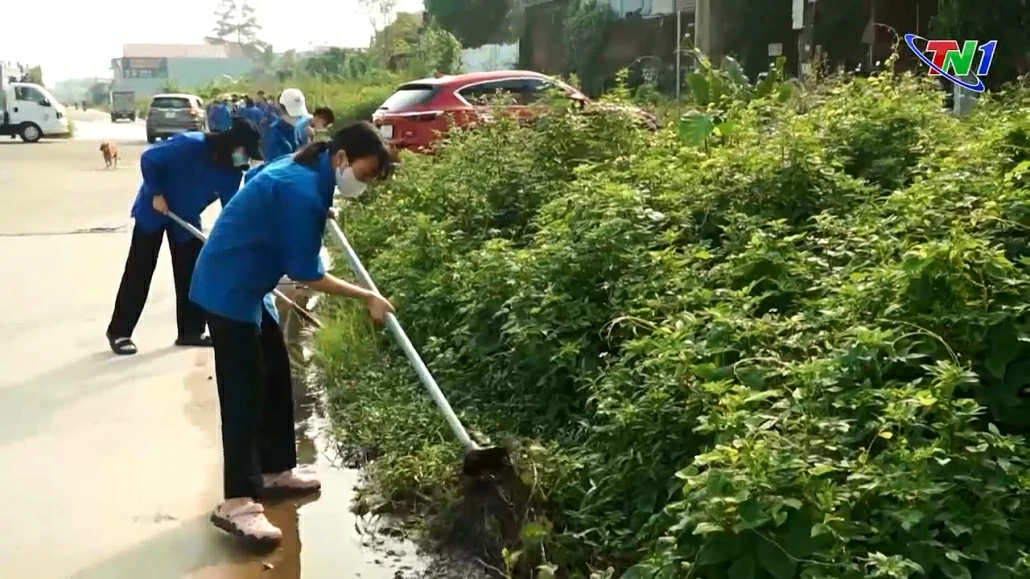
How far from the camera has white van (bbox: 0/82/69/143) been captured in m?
32.2

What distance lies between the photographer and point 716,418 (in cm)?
309

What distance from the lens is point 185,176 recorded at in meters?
6.45

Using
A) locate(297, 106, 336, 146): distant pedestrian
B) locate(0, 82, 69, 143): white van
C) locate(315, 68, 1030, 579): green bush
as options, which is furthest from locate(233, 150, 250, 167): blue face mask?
locate(0, 82, 69, 143): white van

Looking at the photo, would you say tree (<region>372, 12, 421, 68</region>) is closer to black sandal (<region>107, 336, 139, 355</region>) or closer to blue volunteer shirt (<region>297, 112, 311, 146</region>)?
blue volunteer shirt (<region>297, 112, 311, 146</region>)

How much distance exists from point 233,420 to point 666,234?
1.89 meters

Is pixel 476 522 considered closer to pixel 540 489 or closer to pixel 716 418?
pixel 540 489

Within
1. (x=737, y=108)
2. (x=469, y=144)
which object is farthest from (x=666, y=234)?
(x=469, y=144)

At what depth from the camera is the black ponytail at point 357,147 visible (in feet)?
12.9

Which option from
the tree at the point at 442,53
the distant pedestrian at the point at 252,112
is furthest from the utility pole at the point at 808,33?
the tree at the point at 442,53

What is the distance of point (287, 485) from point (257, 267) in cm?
102

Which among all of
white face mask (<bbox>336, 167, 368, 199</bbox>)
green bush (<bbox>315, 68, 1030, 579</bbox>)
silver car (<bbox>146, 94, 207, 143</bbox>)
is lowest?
silver car (<bbox>146, 94, 207, 143</bbox>)

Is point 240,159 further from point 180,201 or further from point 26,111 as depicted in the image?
point 26,111

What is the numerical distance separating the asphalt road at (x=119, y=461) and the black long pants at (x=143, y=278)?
198 mm

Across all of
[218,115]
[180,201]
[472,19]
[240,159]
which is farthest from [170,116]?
[240,159]
